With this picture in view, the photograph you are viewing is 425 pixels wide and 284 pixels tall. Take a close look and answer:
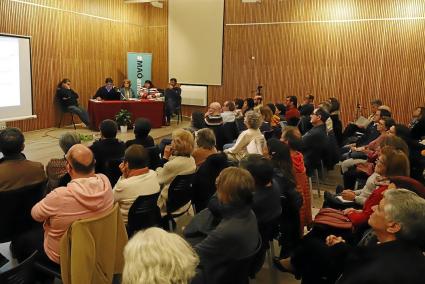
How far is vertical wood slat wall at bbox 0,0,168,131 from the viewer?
9.88 m

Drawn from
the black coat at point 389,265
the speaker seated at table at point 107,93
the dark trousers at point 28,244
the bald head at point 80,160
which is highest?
the speaker seated at table at point 107,93

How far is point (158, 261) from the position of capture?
135cm

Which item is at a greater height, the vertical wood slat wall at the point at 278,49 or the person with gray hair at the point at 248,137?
the vertical wood slat wall at the point at 278,49

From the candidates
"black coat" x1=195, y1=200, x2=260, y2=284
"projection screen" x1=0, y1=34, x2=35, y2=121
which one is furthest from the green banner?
"black coat" x1=195, y1=200, x2=260, y2=284

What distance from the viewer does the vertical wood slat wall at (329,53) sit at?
33.6 feet

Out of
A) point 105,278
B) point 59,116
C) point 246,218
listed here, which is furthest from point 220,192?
point 59,116

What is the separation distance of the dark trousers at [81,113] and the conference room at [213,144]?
0.08m

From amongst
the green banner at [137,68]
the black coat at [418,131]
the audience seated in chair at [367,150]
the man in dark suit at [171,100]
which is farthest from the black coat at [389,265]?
the green banner at [137,68]

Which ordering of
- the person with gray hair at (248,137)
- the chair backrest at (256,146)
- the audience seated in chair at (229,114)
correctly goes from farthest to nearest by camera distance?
the audience seated in chair at (229,114), the person with gray hair at (248,137), the chair backrest at (256,146)

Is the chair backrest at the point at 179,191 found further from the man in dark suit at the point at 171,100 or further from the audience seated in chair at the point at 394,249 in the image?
the man in dark suit at the point at 171,100

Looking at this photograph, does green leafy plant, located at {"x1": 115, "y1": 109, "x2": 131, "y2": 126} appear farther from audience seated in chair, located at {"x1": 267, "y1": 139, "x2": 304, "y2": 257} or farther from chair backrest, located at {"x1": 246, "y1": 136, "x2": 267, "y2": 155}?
audience seated in chair, located at {"x1": 267, "y1": 139, "x2": 304, "y2": 257}

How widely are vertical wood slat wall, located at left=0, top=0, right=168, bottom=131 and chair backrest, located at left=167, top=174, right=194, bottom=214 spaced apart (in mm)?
7511

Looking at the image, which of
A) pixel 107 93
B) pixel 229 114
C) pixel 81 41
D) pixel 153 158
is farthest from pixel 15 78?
pixel 153 158

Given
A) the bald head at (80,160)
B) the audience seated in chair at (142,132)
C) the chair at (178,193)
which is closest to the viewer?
the bald head at (80,160)
